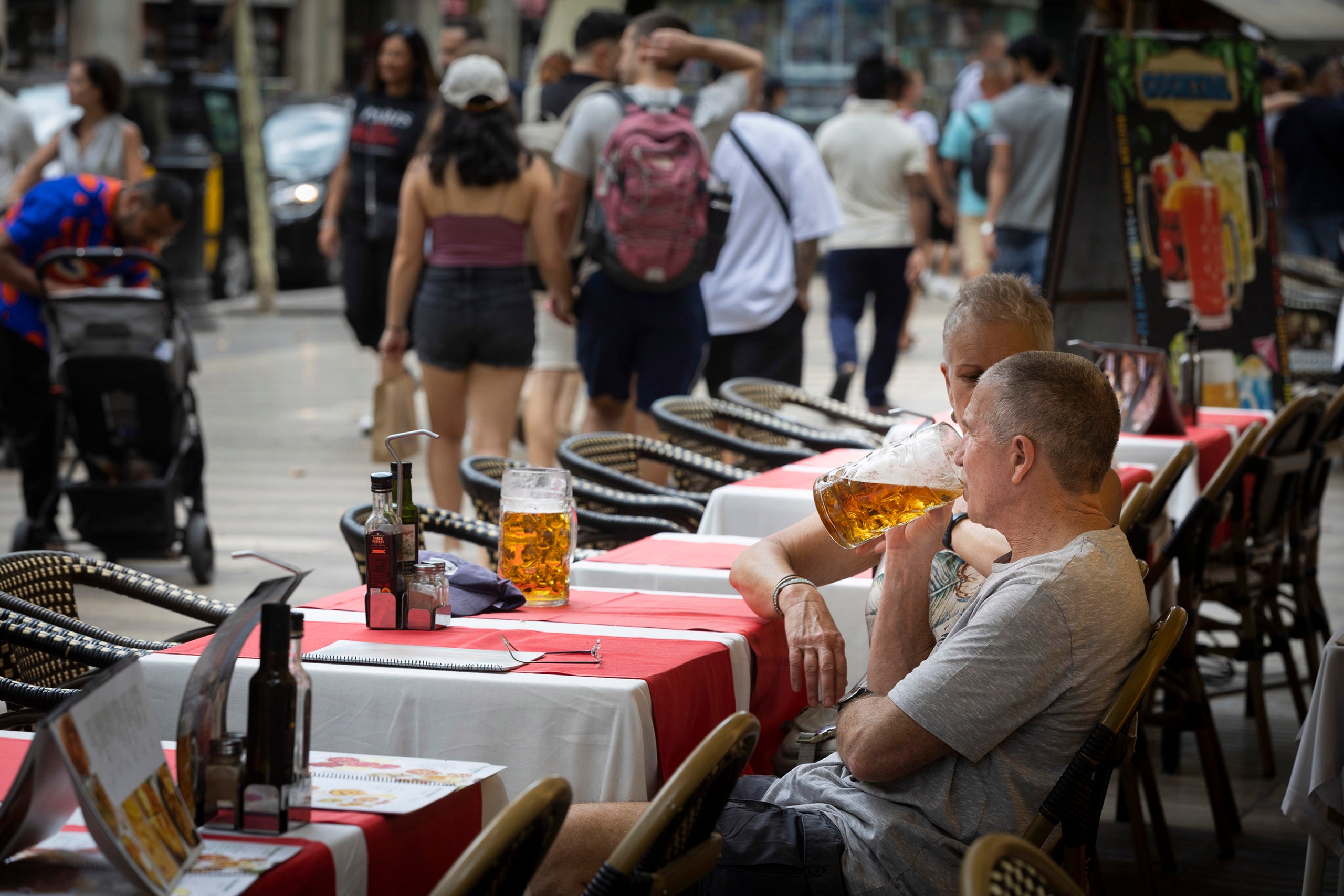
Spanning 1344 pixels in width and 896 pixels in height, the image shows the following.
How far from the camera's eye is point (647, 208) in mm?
6359

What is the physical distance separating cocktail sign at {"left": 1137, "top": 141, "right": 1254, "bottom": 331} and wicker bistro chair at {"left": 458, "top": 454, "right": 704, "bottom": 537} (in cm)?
321

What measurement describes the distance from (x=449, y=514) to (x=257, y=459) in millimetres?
5474

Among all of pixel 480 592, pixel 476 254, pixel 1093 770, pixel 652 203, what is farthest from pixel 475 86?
pixel 1093 770

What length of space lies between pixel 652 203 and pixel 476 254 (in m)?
0.69

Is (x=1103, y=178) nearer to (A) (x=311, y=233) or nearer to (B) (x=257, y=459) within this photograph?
(B) (x=257, y=459)

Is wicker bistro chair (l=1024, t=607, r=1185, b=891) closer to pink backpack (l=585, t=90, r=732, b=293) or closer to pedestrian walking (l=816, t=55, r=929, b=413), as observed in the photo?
pink backpack (l=585, t=90, r=732, b=293)

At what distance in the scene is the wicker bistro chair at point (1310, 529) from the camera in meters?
5.06

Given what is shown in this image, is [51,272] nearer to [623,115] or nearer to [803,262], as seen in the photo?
[623,115]

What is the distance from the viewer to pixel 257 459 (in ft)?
31.0

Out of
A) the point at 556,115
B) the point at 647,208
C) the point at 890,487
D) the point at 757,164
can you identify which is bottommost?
the point at 890,487

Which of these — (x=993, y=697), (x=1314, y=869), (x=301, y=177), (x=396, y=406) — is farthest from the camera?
(x=301, y=177)

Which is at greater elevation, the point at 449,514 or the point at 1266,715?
the point at 449,514

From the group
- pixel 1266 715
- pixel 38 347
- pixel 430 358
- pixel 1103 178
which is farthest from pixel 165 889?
pixel 1103 178

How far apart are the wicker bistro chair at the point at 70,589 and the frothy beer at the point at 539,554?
677mm
